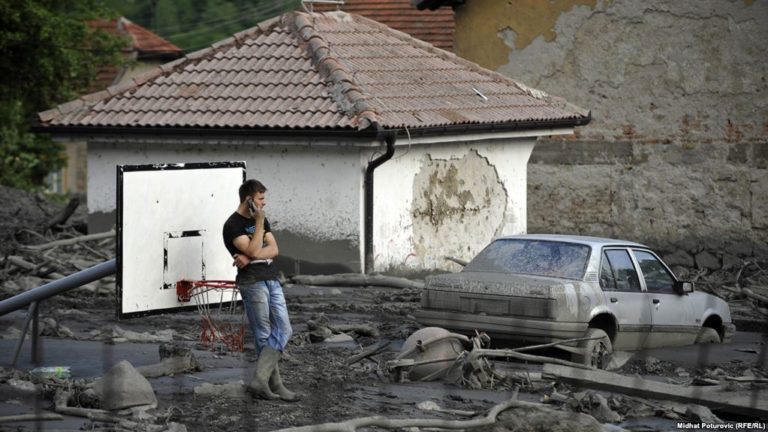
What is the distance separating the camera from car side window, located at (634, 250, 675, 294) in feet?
50.1

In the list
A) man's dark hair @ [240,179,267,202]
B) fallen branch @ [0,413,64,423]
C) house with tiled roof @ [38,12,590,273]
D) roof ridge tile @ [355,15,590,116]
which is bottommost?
fallen branch @ [0,413,64,423]

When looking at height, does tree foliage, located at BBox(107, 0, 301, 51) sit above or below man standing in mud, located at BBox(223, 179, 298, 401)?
above

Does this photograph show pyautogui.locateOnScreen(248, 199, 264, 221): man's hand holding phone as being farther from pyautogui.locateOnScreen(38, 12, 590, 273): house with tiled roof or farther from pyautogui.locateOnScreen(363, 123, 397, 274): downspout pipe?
pyautogui.locateOnScreen(363, 123, 397, 274): downspout pipe

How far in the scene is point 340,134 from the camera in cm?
2039

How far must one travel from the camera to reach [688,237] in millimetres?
26656

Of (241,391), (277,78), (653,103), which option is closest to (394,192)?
(277,78)

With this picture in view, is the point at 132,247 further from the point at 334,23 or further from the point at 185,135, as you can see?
the point at 334,23

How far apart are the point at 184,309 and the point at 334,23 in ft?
40.6

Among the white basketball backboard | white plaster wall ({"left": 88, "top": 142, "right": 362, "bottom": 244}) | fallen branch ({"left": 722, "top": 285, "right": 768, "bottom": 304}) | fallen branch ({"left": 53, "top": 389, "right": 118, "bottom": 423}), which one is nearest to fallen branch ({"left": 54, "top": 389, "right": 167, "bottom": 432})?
fallen branch ({"left": 53, "top": 389, "right": 118, "bottom": 423})

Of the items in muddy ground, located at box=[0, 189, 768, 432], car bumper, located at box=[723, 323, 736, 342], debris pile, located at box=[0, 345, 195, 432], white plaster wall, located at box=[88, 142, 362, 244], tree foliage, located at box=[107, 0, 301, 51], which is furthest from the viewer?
tree foliage, located at box=[107, 0, 301, 51]

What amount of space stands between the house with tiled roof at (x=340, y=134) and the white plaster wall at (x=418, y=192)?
3 centimetres

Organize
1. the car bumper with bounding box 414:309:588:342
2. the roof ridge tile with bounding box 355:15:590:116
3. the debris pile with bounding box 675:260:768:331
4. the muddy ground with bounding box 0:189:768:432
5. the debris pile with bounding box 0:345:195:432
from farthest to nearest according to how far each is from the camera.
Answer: the roof ridge tile with bounding box 355:15:590:116 < the debris pile with bounding box 675:260:768:331 < the car bumper with bounding box 414:309:588:342 < the muddy ground with bounding box 0:189:768:432 < the debris pile with bounding box 0:345:195:432

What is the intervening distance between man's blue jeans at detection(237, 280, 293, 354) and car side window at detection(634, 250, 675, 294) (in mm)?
5240

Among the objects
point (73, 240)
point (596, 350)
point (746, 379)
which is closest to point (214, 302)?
point (596, 350)
